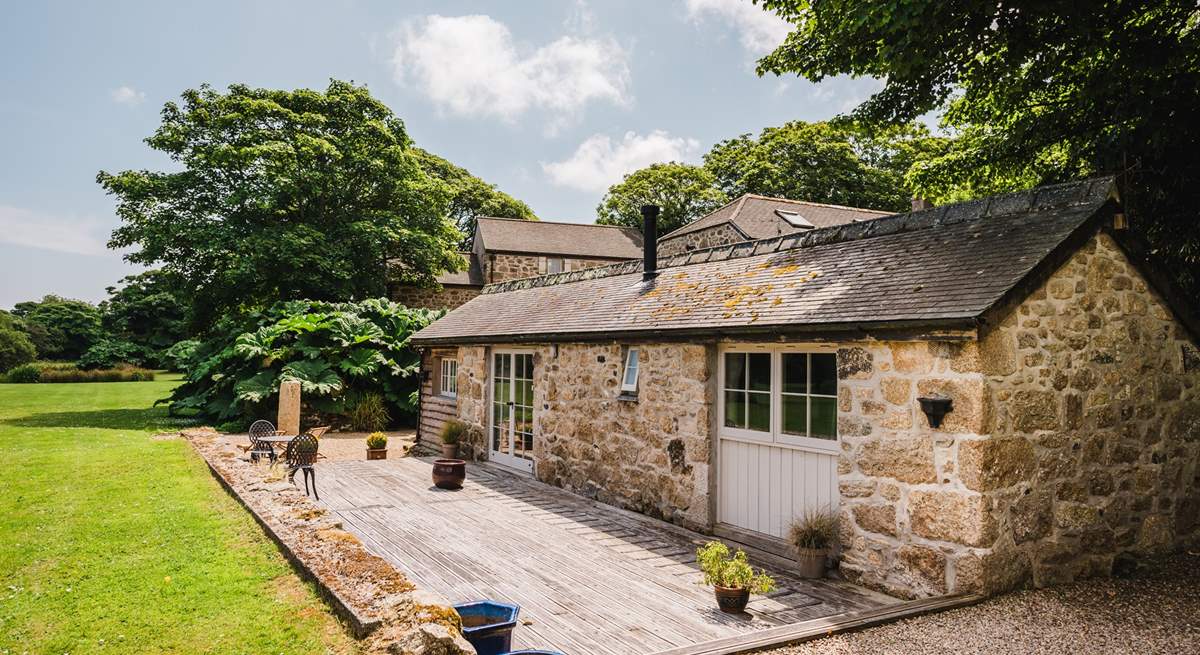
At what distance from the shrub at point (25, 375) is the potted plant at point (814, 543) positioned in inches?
1796

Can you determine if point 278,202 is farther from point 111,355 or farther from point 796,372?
point 111,355

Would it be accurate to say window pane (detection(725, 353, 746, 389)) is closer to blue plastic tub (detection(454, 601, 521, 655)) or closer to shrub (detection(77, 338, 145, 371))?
blue plastic tub (detection(454, 601, 521, 655))

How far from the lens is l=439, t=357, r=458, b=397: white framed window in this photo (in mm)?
A: 15466

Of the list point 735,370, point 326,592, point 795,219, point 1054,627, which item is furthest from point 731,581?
point 795,219

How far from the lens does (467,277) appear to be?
33406 mm

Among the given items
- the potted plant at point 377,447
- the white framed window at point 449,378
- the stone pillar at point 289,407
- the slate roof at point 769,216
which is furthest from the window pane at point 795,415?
the slate roof at point 769,216

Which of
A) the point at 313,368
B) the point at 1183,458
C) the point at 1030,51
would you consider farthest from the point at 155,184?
the point at 1183,458

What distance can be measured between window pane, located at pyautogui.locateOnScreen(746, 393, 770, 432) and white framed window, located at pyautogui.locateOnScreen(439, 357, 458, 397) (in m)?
9.11

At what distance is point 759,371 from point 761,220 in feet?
61.8

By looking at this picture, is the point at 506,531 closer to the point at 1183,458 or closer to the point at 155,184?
the point at 1183,458

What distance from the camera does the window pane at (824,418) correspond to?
680 centimetres

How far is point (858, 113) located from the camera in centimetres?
1092

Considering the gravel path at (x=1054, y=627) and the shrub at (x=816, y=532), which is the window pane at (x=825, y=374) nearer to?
the shrub at (x=816, y=532)

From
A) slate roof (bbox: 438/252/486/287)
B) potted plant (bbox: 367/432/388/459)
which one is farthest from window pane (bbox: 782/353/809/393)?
slate roof (bbox: 438/252/486/287)
